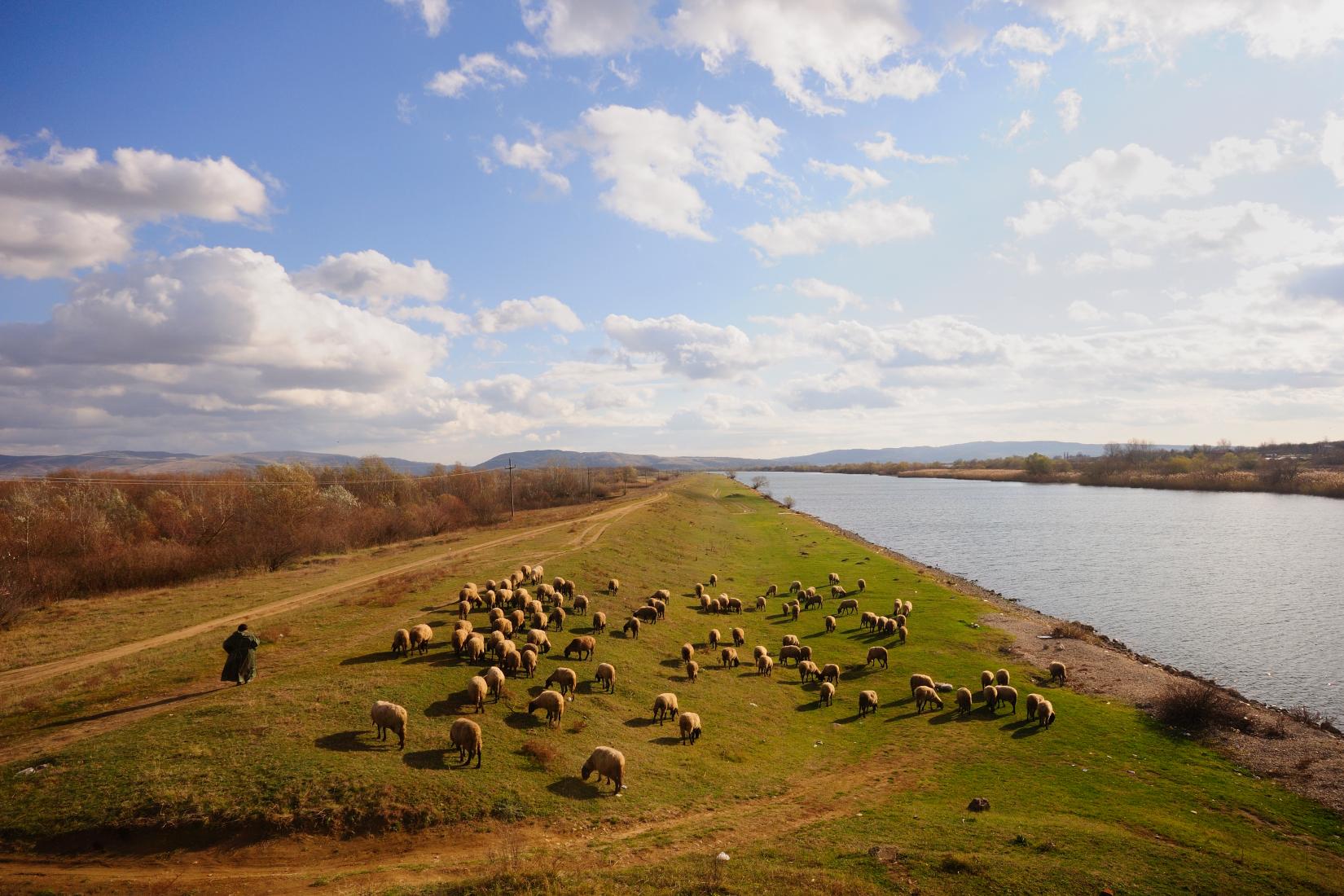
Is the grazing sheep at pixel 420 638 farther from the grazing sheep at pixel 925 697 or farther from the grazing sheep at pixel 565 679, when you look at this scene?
the grazing sheep at pixel 925 697

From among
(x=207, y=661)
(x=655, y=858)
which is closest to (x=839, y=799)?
(x=655, y=858)

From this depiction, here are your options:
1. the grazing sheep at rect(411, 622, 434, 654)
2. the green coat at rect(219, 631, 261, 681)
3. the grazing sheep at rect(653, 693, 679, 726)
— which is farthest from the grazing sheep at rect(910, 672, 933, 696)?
the green coat at rect(219, 631, 261, 681)

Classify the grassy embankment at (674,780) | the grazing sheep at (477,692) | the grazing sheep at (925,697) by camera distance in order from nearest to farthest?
the grassy embankment at (674,780) < the grazing sheep at (477,692) < the grazing sheep at (925,697)

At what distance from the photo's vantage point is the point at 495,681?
24.4 meters

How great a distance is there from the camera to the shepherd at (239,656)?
2395 centimetres

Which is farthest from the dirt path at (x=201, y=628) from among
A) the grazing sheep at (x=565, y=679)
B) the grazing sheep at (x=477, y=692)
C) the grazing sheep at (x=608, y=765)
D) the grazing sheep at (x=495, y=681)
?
the grazing sheep at (x=608, y=765)

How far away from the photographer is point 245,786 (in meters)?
16.8

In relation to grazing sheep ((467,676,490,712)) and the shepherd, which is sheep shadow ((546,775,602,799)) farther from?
the shepherd

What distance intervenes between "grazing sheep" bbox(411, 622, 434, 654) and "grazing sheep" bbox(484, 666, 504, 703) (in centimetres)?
586

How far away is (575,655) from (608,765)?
1135cm

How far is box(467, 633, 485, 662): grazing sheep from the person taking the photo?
27.7 m

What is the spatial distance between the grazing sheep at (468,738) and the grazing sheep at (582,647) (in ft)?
34.2

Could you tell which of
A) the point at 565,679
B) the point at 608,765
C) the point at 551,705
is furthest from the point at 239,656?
the point at 608,765

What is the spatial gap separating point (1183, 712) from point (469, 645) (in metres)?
33.9
